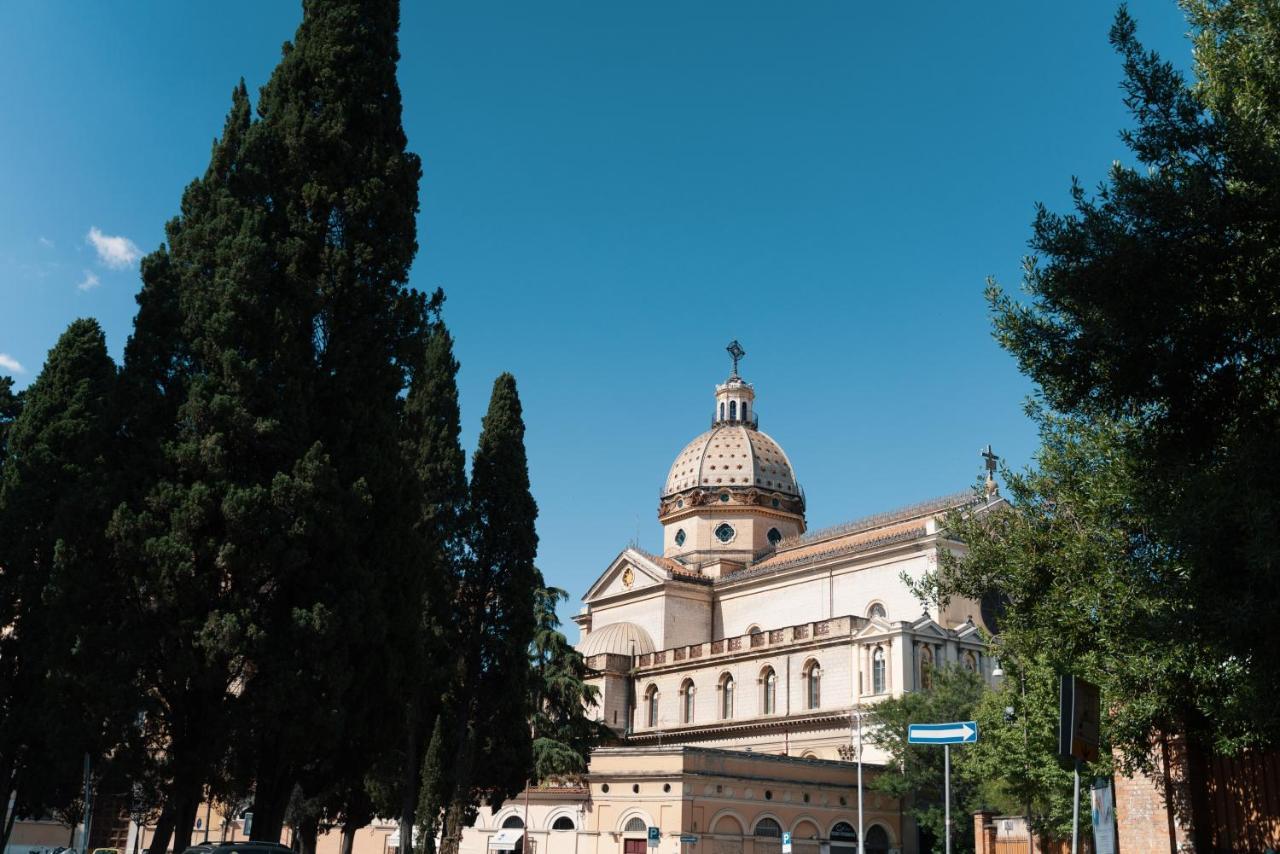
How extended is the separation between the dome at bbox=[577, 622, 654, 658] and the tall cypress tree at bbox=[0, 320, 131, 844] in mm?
40615

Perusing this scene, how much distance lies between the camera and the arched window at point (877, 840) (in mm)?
42944

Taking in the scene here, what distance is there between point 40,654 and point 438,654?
27.8ft

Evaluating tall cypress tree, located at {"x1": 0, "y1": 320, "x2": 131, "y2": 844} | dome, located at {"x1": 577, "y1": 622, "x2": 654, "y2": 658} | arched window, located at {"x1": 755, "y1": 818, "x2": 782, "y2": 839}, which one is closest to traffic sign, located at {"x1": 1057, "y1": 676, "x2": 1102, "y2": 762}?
tall cypress tree, located at {"x1": 0, "y1": 320, "x2": 131, "y2": 844}

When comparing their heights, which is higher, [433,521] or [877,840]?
[433,521]

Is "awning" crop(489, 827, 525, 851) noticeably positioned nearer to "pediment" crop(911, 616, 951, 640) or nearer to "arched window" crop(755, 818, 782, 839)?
"arched window" crop(755, 818, 782, 839)

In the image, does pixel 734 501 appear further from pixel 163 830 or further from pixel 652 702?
pixel 163 830

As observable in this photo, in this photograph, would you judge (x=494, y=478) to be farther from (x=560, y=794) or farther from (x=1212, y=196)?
(x=1212, y=196)

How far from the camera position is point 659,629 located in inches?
2440

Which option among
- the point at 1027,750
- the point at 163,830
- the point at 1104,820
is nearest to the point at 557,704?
the point at 1027,750

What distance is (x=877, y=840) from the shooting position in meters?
43.2

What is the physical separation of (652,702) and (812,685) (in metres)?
12.1

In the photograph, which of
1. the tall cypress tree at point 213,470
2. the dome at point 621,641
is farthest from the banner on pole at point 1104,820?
the dome at point 621,641

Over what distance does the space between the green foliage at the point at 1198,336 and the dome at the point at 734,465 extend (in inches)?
2220

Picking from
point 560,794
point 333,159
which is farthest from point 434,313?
point 560,794
